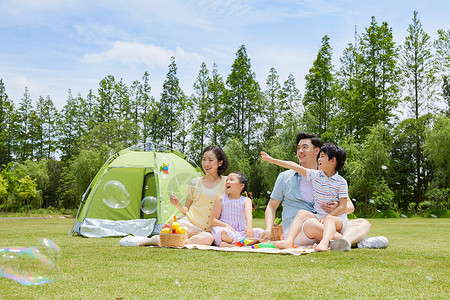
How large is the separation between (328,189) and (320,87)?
76.5 feet

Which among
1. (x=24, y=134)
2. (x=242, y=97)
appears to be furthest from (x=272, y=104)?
(x=24, y=134)

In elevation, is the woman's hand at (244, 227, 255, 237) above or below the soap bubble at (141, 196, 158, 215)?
below

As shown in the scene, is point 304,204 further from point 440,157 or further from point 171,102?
point 171,102

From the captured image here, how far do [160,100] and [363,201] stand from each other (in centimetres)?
1550

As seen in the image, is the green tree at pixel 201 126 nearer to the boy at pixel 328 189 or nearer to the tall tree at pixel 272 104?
the tall tree at pixel 272 104

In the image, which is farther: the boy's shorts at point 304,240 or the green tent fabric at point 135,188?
the green tent fabric at point 135,188

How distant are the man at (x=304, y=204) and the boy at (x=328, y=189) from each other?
0.09 meters

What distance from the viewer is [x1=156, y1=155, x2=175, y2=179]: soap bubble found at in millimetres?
8806

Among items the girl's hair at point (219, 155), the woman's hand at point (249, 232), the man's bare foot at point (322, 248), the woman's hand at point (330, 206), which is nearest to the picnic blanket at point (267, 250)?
the man's bare foot at point (322, 248)

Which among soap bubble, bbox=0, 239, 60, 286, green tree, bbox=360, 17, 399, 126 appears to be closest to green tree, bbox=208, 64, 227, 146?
green tree, bbox=360, 17, 399, 126

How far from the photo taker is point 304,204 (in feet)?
16.3

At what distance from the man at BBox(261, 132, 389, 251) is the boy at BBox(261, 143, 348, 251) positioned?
0.09 m

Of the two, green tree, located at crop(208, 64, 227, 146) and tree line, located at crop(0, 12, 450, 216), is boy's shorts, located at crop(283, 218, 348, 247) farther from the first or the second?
green tree, located at crop(208, 64, 227, 146)

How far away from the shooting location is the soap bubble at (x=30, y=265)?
8.82ft
